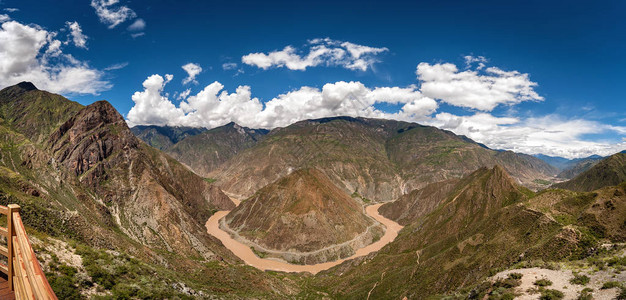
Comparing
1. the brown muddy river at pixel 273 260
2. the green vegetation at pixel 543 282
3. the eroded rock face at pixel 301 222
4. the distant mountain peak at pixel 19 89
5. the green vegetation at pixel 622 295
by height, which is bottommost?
the brown muddy river at pixel 273 260

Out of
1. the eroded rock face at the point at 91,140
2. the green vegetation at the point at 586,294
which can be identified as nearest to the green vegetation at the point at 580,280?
the green vegetation at the point at 586,294

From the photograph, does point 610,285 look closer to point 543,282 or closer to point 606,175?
point 543,282

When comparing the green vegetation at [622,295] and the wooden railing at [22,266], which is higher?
the wooden railing at [22,266]

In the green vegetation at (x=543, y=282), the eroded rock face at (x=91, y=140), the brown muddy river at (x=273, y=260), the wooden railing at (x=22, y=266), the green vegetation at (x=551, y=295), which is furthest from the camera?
the eroded rock face at (x=91, y=140)

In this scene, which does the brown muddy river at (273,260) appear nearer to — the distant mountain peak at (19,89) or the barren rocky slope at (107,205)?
the barren rocky slope at (107,205)

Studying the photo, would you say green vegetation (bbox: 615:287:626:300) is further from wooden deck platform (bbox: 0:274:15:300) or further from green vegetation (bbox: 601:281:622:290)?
wooden deck platform (bbox: 0:274:15:300)
